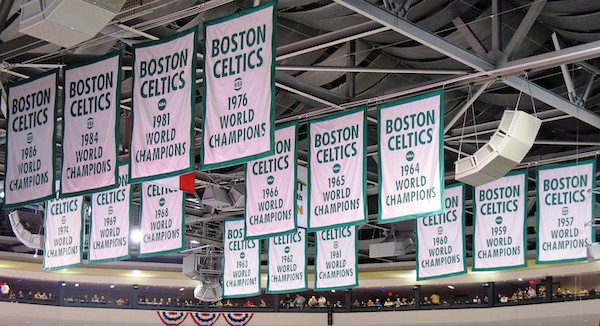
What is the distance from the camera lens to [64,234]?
2009 cm

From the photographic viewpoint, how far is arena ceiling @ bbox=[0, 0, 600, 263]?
15.6 m

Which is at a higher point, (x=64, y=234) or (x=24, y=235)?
(x=24, y=235)

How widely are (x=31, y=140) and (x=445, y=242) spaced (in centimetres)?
885

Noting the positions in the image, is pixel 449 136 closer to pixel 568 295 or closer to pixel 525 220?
pixel 525 220

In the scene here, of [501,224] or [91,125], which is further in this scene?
[501,224]

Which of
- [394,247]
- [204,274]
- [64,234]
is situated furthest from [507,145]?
[204,274]

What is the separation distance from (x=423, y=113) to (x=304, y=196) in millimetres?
5705

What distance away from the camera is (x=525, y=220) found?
64.3ft

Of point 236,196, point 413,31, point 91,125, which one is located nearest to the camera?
point 91,125

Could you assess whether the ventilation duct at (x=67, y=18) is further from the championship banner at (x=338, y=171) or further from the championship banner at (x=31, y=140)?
the championship banner at (x=338, y=171)

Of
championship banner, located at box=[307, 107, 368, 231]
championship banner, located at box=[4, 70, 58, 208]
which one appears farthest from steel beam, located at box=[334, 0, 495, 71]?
championship banner, located at box=[4, 70, 58, 208]

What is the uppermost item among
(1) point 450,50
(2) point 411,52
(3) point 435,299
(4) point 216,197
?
(2) point 411,52

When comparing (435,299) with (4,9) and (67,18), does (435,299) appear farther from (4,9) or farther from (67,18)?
(67,18)

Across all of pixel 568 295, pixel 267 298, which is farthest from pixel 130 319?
pixel 568 295
